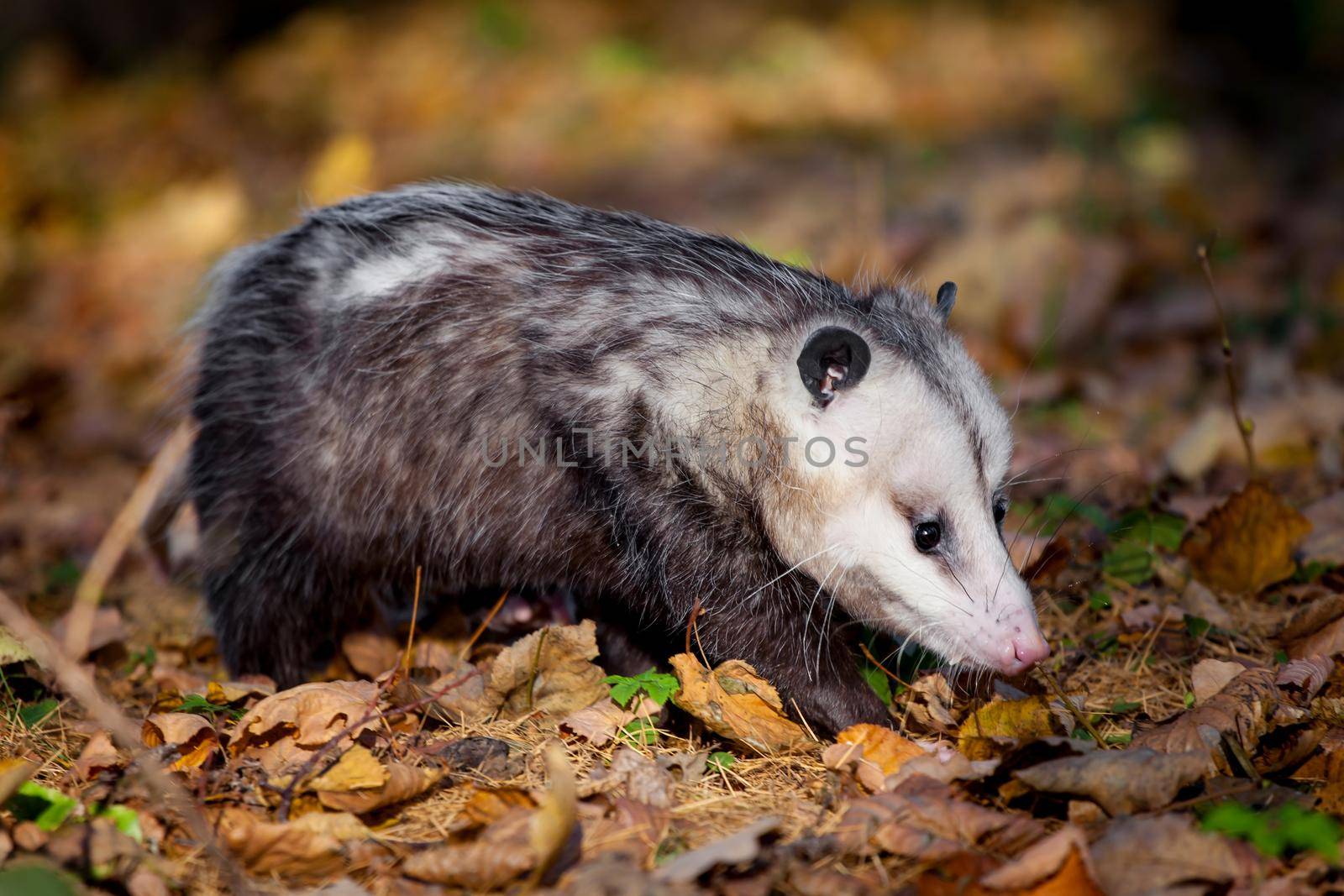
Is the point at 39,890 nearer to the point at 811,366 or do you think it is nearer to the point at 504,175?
the point at 811,366

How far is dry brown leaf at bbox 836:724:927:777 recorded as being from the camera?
6.64ft

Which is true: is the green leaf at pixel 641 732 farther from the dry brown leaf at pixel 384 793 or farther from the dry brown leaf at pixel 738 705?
the dry brown leaf at pixel 384 793

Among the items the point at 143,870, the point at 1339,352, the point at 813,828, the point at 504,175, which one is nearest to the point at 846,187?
the point at 504,175

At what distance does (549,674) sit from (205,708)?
26.3 inches

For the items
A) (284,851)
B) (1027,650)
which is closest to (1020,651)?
(1027,650)

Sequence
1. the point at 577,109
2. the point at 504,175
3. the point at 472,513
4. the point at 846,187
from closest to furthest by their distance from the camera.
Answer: the point at 472,513 < the point at 846,187 < the point at 504,175 < the point at 577,109

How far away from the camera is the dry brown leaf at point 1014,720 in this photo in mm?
2100

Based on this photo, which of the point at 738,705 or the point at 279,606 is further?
the point at 279,606

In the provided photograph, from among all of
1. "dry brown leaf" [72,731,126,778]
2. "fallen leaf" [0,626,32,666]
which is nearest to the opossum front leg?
"dry brown leaf" [72,731,126,778]

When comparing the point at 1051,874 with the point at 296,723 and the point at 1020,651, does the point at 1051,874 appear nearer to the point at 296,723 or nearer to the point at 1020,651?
the point at 1020,651

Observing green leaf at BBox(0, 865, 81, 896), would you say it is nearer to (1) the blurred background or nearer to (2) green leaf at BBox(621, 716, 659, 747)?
(2) green leaf at BBox(621, 716, 659, 747)

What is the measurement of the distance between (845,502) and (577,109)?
5.12m

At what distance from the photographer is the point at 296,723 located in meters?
2.14

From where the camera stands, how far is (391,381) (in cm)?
253
